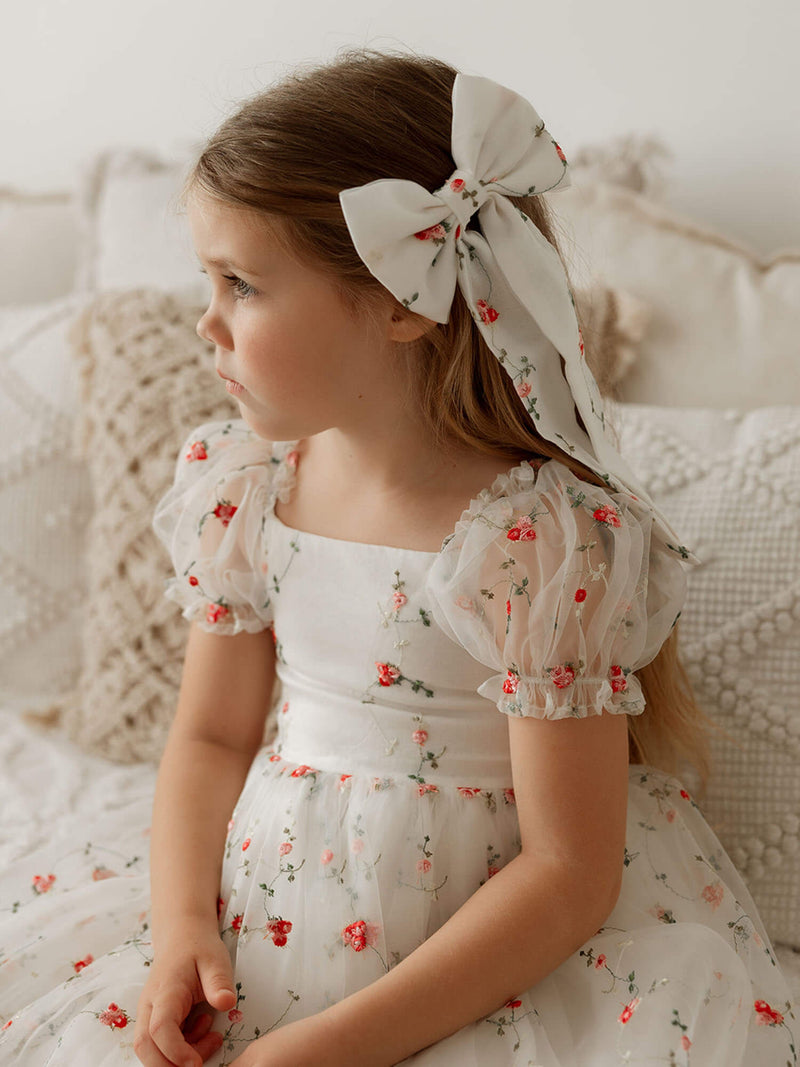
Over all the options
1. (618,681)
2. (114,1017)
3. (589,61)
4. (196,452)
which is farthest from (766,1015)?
(589,61)

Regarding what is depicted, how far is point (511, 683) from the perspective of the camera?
0.81m

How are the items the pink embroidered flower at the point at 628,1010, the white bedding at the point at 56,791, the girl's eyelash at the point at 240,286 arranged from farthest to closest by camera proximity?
the white bedding at the point at 56,791, the girl's eyelash at the point at 240,286, the pink embroidered flower at the point at 628,1010

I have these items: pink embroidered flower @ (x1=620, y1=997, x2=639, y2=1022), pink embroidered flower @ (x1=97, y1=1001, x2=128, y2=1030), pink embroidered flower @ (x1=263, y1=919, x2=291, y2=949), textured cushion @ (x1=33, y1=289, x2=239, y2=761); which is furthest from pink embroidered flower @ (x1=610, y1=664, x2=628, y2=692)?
textured cushion @ (x1=33, y1=289, x2=239, y2=761)

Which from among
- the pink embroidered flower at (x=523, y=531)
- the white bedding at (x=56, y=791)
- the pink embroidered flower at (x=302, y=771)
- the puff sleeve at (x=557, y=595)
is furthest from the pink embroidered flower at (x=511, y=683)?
the white bedding at (x=56, y=791)

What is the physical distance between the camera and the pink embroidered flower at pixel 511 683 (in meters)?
0.81

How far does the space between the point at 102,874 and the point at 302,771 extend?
0.25 meters

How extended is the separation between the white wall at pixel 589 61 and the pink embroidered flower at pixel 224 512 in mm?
498

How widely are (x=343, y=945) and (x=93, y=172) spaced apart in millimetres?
1207

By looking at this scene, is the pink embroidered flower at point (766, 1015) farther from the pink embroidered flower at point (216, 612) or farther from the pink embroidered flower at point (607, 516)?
the pink embroidered flower at point (216, 612)

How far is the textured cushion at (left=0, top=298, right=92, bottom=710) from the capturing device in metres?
1.36

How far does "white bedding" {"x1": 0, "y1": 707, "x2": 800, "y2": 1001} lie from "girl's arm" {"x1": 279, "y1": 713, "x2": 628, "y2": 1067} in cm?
33

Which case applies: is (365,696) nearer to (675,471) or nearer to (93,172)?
(675,471)

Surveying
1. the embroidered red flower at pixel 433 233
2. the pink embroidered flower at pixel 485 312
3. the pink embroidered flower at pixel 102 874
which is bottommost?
the pink embroidered flower at pixel 102 874

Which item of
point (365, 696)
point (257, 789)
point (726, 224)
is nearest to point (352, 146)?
point (365, 696)
